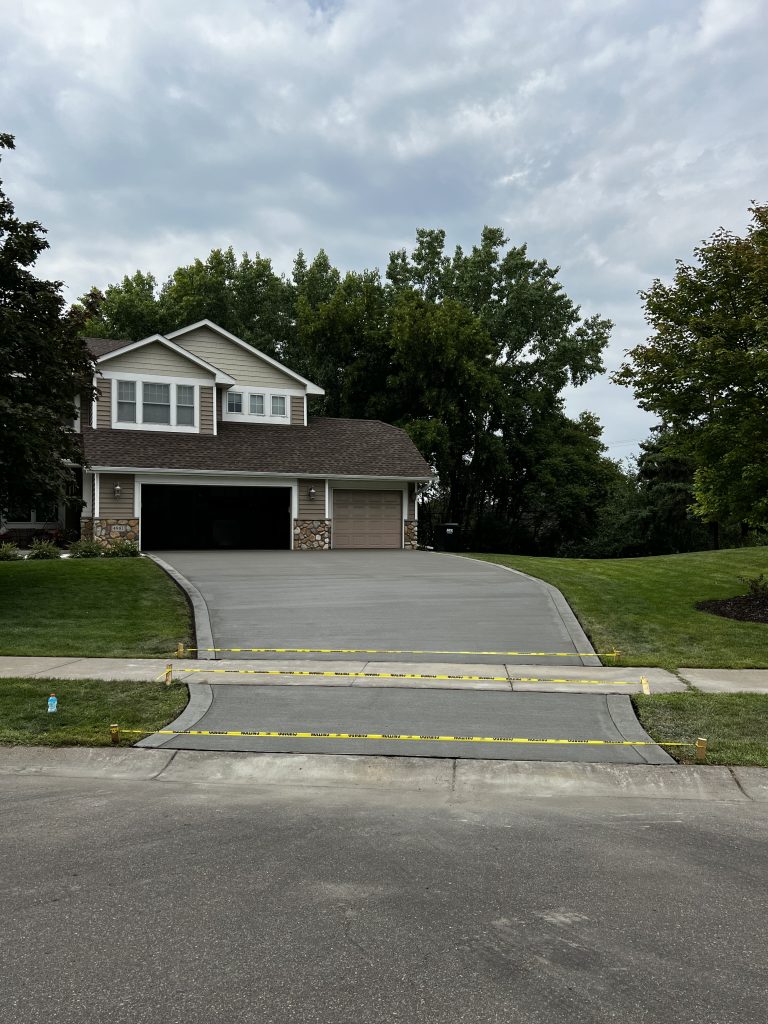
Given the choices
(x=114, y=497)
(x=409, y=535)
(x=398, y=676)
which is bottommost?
(x=398, y=676)

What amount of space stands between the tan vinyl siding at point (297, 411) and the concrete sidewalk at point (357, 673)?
70.2 ft

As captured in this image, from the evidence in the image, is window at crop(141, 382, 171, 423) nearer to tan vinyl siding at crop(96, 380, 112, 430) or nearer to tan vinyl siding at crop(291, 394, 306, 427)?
tan vinyl siding at crop(96, 380, 112, 430)

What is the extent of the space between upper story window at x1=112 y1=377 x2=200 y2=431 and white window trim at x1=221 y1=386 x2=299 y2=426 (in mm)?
2187

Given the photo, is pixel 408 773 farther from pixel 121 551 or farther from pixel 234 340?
pixel 234 340

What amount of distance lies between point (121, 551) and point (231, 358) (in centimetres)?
1034

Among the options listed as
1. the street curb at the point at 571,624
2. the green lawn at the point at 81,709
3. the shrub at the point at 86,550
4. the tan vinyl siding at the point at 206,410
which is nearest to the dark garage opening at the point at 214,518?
the tan vinyl siding at the point at 206,410

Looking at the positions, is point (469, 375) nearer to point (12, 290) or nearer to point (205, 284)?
point (205, 284)

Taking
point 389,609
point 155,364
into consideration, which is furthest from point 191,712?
point 155,364

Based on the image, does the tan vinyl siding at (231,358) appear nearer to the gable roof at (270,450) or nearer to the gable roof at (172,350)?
the gable roof at (172,350)

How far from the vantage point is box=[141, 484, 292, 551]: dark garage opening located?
3091 centimetres

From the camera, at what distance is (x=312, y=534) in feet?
90.6

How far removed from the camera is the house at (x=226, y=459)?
82.6ft

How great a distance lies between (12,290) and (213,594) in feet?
22.6

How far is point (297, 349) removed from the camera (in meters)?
43.6
